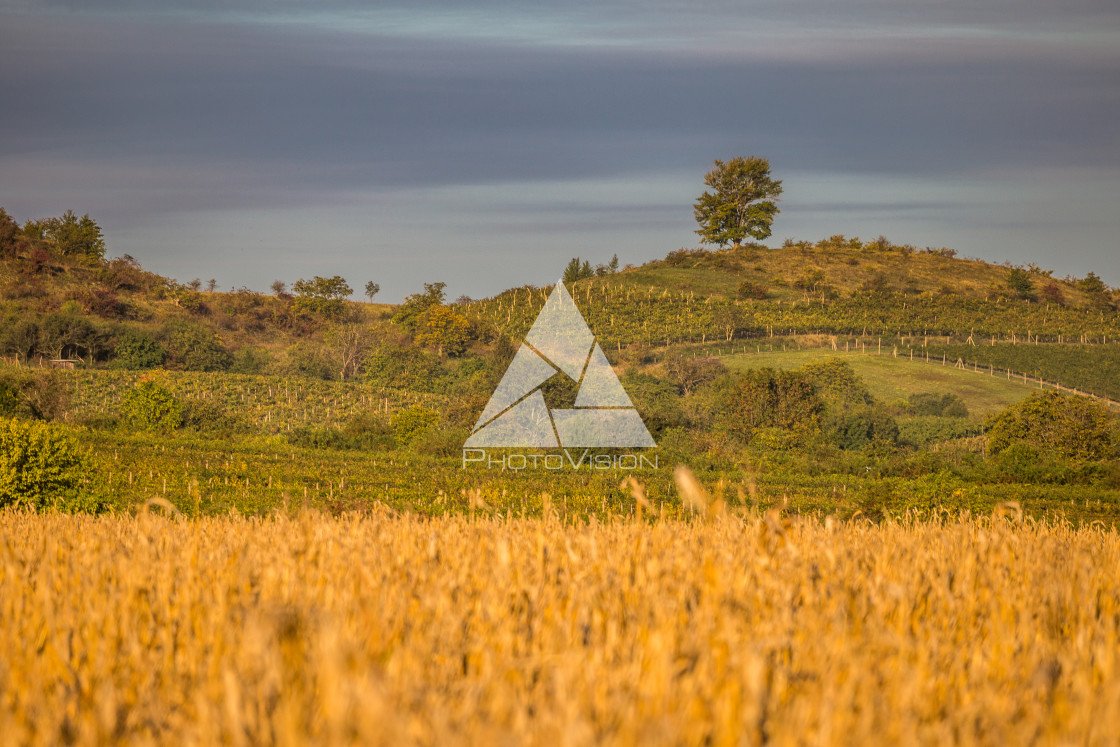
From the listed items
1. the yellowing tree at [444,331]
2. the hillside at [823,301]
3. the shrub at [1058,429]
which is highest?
the hillside at [823,301]

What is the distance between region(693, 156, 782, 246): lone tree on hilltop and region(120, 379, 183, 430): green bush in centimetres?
5625

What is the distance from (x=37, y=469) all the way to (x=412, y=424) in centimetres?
1645

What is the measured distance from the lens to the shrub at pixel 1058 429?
79.8 ft

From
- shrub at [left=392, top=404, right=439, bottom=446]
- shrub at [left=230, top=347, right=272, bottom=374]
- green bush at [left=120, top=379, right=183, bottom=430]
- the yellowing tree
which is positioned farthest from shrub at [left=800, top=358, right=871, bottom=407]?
shrub at [left=230, top=347, right=272, bottom=374]

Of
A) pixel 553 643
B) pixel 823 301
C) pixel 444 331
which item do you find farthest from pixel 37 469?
pixel 823 301

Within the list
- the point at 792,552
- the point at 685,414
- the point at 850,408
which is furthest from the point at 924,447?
the point at 792,552

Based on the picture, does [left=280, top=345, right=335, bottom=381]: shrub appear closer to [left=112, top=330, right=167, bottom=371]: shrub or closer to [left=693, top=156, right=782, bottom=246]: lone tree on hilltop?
[left=112, top=330, right=167, bottom=371]: shrub

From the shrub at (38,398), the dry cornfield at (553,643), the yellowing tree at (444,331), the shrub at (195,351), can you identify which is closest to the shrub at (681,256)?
the yellowing tree at (444,331)

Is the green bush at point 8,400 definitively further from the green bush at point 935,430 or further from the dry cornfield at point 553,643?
the green bush at point 935,430

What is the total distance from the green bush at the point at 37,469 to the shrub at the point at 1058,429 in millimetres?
24182

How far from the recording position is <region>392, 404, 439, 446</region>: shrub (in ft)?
85.7

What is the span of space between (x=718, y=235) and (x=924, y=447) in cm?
4617

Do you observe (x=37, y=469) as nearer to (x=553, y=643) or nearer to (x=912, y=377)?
(x=553, y=643)

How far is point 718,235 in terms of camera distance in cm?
7400
